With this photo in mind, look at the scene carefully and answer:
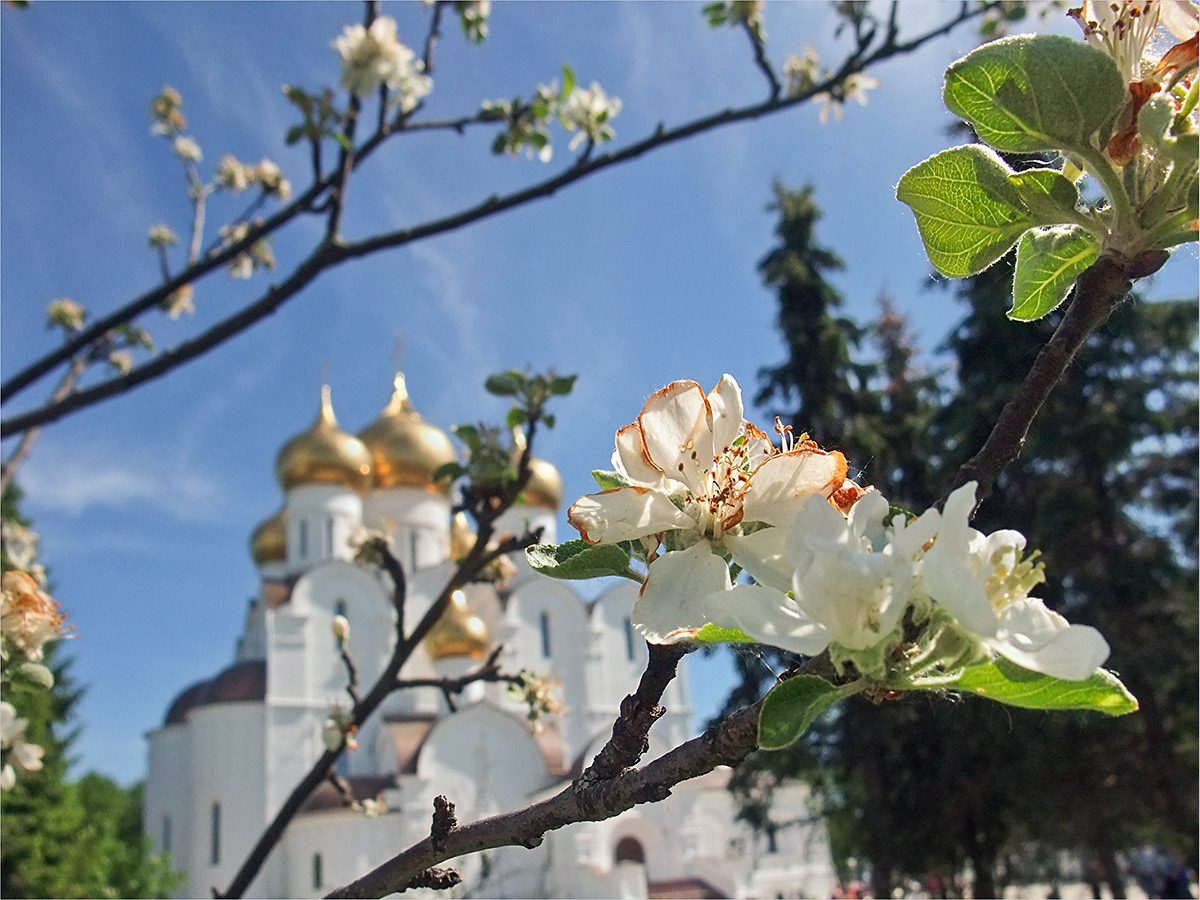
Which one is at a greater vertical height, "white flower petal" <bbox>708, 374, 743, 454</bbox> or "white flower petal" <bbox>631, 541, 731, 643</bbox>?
"white flower petal" <bbox>708, 374, 743, 454</bbox>

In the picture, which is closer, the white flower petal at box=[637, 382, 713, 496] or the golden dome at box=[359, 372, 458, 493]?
the white flower petal at box=[637, 382, 713, 496]

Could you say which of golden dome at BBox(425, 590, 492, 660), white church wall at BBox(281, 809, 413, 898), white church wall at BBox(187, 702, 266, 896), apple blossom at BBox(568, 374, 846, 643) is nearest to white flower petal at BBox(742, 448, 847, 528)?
apple blossom at BBox(568, 374, 846, 643)

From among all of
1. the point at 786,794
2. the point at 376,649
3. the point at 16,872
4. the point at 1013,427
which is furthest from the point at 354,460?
the point at 1013,427

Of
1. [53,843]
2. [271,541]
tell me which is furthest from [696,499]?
[271,541]

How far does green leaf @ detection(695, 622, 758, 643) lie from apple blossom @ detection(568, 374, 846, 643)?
0.6 inches

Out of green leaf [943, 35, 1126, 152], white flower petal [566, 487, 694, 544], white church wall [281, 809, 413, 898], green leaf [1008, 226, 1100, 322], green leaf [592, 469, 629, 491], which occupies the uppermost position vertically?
green leaf [943, 35, 1126, 152]

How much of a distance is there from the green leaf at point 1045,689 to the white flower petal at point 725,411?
0.31m

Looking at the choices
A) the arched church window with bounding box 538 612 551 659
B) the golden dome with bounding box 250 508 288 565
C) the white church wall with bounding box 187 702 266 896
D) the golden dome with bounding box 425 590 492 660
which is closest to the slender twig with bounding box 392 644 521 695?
the golden dome with bounding box 425 590 492 660

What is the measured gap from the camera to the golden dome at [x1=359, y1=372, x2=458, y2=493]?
73.7ft

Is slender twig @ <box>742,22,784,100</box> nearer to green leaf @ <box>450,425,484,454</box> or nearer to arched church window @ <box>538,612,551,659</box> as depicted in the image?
green leaf @ <box>450,425,484,454</box>

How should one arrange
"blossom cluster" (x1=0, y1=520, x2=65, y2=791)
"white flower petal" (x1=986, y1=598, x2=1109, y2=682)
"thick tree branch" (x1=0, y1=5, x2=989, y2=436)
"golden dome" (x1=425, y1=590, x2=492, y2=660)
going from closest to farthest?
"white flower petal" (x1=986, y1=598, x2=1109, y2=682) → "blossom cluster" (x1=0, y1=520, x2=65, y2=791) → "thick tree branch" (x1=0, y1=5, x2=989, y2=436) → "golden dome" (x1=425, y1=590, x2=492, y2=660)

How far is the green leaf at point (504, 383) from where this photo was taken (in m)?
2.93

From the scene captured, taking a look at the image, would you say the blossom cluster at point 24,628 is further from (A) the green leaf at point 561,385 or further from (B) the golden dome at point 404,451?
(B) the golden dome at point 404,451

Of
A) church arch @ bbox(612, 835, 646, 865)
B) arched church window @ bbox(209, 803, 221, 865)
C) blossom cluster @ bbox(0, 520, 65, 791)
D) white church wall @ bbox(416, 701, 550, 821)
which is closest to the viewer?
blossom cluster @ bbox(0, 520, 65, 791)
